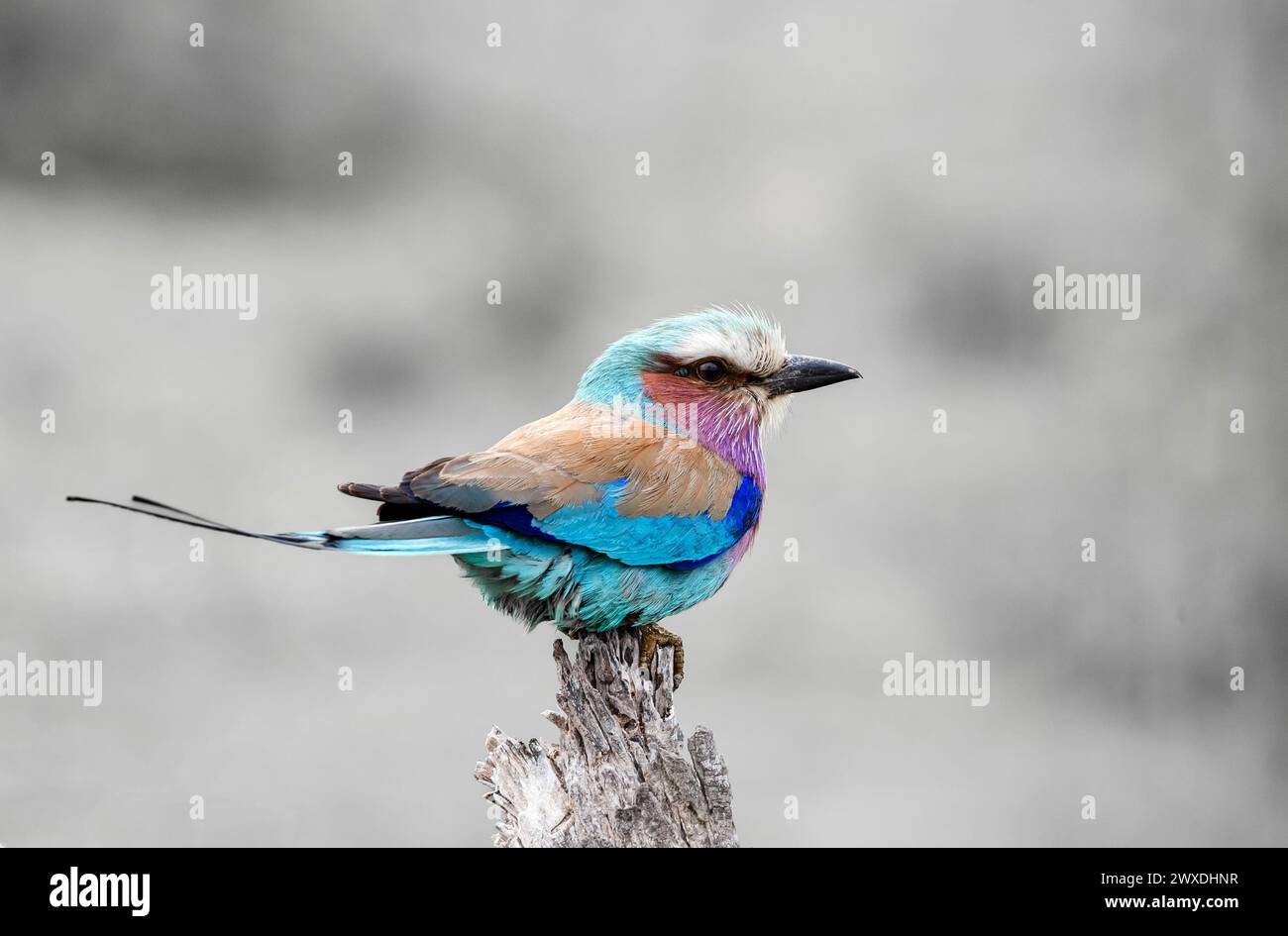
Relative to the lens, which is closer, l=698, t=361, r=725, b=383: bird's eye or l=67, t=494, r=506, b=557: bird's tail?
l=67, t=494, r=506, b=557: bird's tail

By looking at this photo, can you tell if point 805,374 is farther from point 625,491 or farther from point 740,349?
point 625,491

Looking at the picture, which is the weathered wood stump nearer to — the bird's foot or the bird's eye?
the bird's foot

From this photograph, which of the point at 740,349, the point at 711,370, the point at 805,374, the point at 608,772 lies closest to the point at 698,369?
the point at 711,370

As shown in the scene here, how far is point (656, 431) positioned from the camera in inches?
153

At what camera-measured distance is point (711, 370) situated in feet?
13.1

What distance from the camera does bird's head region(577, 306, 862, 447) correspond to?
3961mm

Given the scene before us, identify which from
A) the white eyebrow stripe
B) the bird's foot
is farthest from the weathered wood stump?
the white eyebrow stripe

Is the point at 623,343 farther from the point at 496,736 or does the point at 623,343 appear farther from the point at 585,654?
the point at 496,736

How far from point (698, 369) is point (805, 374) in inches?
14.8

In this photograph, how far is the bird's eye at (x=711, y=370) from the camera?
13.1 feet

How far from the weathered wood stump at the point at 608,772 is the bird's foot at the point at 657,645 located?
0.50ft

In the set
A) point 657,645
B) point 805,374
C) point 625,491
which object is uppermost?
point 805,374

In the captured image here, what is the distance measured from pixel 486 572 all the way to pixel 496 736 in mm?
479

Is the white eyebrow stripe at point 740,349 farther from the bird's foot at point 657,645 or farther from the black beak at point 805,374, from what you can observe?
the bird's foot at point 657,645
